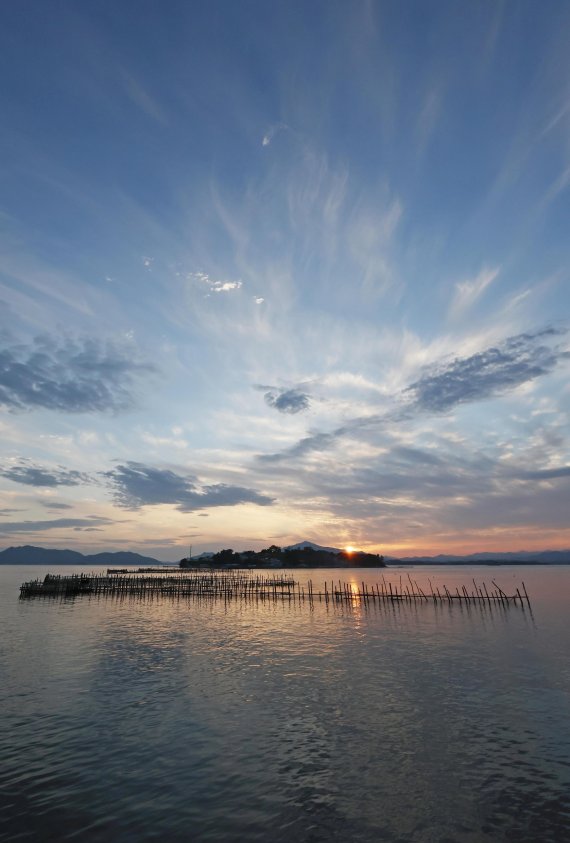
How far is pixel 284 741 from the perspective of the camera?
18375 mm

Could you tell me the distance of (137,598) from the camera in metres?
81.1

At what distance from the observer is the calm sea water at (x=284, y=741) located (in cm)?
1302

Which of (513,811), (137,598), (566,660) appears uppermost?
(137,598)

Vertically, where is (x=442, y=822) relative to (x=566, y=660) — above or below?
below

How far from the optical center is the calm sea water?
1302cm

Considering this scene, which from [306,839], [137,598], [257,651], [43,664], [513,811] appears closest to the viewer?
[306,839]

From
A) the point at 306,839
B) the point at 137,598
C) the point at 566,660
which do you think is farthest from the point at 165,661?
the point at 137,598

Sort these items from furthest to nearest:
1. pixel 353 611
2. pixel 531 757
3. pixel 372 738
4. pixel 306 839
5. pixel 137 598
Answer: pixel 137 598 → pixel 353 611 → pixel 372 738 → pixel 531 757 → pixel 306 839

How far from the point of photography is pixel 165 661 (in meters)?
31.8

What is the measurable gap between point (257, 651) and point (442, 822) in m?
24.5

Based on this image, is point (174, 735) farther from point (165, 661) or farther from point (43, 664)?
point (43, 664)

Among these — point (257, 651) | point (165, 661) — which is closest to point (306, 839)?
point (165, 661)

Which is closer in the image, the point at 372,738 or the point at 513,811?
the point at 513,811

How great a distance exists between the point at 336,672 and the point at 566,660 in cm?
1750
